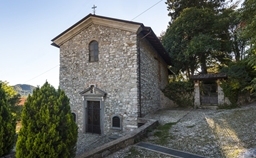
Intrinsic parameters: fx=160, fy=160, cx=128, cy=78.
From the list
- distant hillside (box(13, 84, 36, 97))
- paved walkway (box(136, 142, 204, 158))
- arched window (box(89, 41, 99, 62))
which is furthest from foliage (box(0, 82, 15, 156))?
arched window (box(89, 41, 99, 62))

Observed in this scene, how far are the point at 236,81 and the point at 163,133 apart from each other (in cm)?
729

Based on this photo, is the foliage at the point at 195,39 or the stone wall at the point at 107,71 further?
the foliage at the point at 195,39

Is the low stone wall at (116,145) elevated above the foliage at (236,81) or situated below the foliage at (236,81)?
below

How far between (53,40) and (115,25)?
4354 mm

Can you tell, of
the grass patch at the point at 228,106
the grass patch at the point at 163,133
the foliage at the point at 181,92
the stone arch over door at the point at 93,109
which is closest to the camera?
the grass patch at the point at 163,133

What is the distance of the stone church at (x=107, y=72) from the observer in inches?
313

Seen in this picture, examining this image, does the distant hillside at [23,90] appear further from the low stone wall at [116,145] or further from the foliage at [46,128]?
the low stone wall at [116,145]

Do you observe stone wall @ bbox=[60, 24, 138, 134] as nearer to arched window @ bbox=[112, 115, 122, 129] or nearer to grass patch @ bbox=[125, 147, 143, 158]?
arched window @ bbox=[112, 115, 122, 129]

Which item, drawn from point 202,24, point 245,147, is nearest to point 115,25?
point 245,147

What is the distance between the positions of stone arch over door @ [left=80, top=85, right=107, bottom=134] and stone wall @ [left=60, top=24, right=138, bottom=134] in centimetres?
19

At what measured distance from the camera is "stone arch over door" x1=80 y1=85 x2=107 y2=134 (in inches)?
337

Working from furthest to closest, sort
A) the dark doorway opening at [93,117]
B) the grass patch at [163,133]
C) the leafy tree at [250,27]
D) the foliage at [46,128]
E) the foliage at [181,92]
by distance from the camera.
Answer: the foliage at [181,92] < the dark doorway opening at [93,117] < the grass patch at [163,133] < the leafy tree at [250,27] < the foliage at [46,128]

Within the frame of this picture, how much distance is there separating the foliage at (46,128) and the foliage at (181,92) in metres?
10.1

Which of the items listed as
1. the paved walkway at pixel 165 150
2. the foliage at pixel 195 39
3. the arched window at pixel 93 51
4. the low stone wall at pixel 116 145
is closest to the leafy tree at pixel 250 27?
the paved walkway at pixel 165 150
